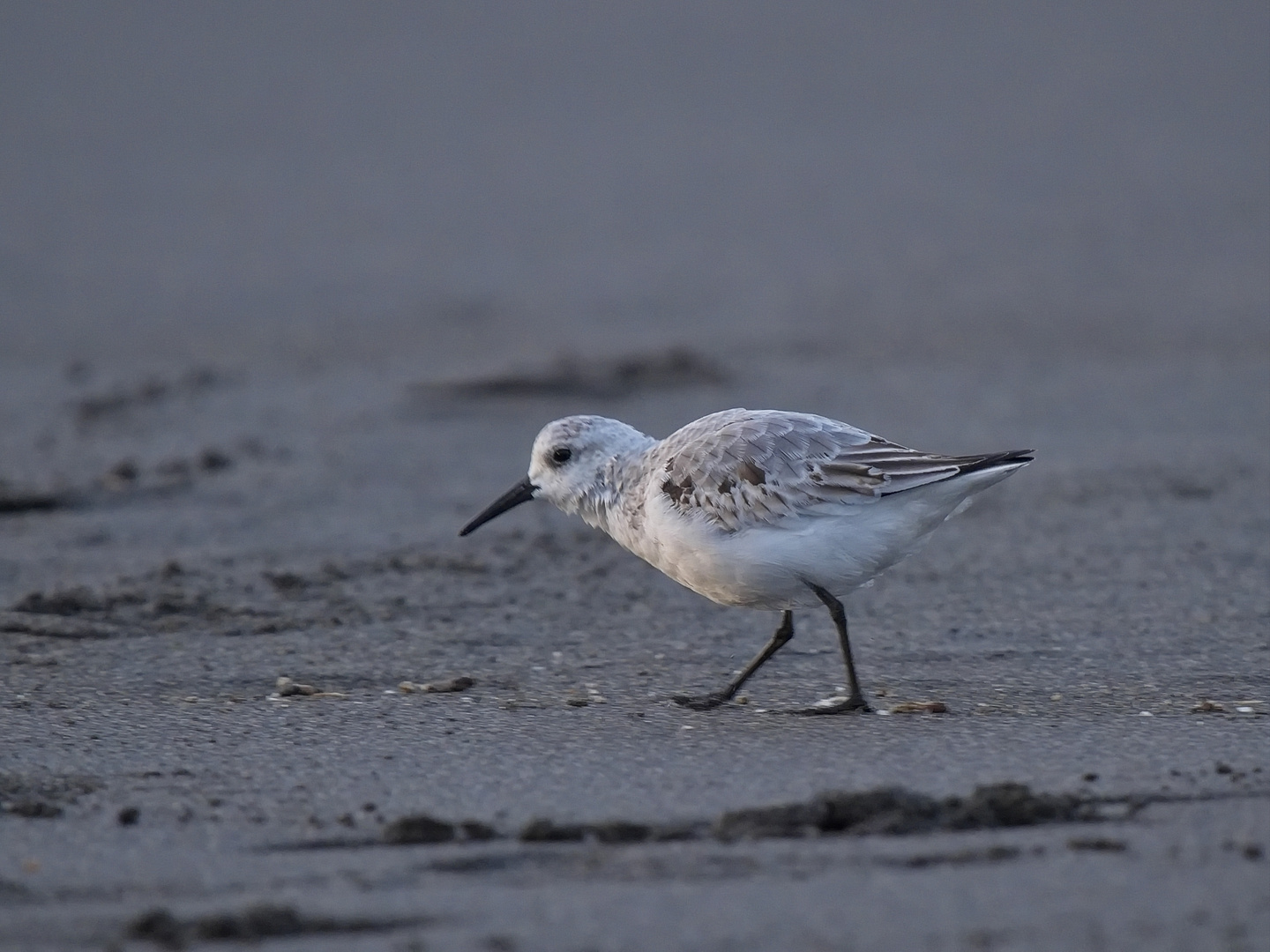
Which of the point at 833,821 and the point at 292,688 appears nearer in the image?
the point at 833,821

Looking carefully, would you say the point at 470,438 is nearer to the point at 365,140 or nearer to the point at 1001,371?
the point at 1001,371

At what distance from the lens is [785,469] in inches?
181

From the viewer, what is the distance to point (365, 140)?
46.5 feet

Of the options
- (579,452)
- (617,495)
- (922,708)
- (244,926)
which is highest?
(579,452)

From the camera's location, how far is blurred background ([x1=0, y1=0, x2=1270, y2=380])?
10828 millimetres

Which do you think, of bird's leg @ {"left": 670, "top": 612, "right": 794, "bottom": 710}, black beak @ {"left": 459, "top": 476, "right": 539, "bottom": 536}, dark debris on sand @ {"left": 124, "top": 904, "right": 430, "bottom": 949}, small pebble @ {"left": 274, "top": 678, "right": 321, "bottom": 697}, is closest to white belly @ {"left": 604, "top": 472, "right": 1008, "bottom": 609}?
bird's leg @ {"left": 670, "top": 612, "right": 794, "bottom": 710}

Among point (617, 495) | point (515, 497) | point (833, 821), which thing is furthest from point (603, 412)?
point (833, 821)

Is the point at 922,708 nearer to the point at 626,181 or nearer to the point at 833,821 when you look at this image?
the point at 833,821

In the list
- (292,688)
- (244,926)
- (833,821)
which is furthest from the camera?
(292,688)

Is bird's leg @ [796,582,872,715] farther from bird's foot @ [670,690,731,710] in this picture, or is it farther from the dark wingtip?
the dark wingtip

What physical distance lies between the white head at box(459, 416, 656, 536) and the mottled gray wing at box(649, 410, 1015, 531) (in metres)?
0.30

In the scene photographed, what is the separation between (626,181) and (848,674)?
9.09m

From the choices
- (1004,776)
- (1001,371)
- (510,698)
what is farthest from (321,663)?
(1001,371)

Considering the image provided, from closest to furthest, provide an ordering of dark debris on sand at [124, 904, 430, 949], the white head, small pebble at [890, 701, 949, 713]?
dark debris on sand at [124, 904, 430, 949] < small pebble at [890, 701, 949, 713] < the white head
